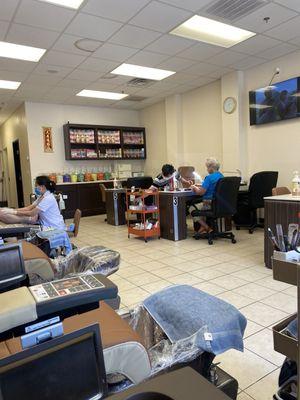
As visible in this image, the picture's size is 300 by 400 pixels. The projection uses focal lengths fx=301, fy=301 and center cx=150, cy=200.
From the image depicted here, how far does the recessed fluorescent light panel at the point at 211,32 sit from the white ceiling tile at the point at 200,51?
13cm

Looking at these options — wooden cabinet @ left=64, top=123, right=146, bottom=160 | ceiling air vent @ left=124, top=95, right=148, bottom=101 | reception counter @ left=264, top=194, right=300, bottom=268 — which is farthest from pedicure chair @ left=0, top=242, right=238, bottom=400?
wooden cabinet @ left=64, top=123, right=146, bottom=160

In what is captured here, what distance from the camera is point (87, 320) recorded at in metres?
1.18

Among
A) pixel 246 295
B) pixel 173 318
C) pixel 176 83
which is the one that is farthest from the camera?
pixel 176 83

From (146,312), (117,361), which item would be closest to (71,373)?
(117,361)

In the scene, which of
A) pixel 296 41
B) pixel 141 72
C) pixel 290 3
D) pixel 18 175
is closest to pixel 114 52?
pixel 141 72

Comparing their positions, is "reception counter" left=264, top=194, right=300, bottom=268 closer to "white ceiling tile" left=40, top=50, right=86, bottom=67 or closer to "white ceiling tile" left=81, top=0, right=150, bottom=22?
"white ceiling tile" left=81, top=0, right=150, bottom=22

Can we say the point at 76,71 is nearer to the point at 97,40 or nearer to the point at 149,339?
the point at 97,40

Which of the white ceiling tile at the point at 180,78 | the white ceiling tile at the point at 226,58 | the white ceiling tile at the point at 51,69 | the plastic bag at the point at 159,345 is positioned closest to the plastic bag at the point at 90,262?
the plastic bag at the point at 159,345

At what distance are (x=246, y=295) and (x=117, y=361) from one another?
6.71 ft

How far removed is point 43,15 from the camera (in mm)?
3623

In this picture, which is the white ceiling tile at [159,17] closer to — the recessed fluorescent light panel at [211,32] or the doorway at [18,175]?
the recessed fluorescent light panel at [211,32]

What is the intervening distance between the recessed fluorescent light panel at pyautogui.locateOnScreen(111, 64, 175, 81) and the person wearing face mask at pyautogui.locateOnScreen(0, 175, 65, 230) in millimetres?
3105

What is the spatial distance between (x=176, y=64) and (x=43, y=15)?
263cm

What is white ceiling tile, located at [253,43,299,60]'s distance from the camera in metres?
4.93
